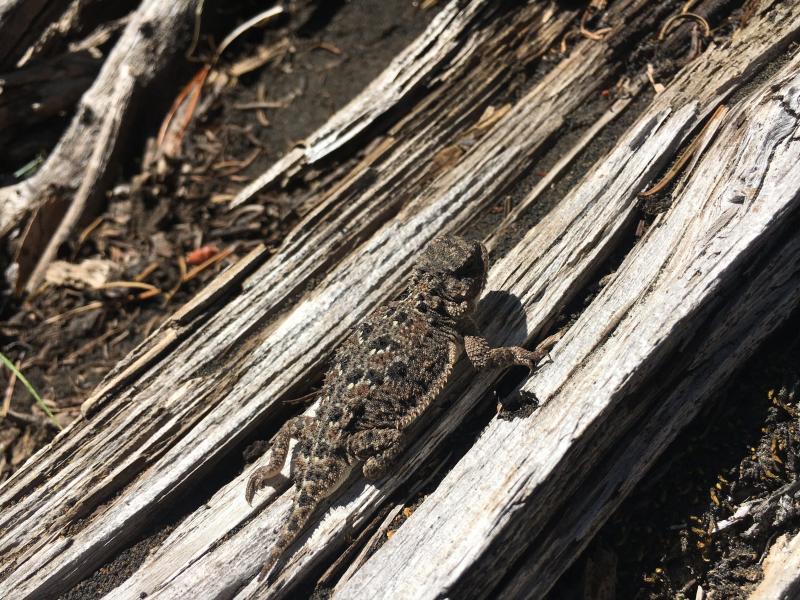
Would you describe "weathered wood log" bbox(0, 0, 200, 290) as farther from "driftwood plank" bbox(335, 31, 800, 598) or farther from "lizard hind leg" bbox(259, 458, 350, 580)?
"driftwood plank" bbox(335, 31, 800, 598)

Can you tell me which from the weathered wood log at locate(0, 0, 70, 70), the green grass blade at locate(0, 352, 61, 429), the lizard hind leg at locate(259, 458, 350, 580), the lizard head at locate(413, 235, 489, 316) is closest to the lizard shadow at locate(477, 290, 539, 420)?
the lizard head at locate(413, 235, 489, 316)

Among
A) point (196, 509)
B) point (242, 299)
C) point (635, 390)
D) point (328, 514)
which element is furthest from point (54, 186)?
point (635, 390)

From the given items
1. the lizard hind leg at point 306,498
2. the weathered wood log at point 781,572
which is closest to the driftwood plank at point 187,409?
the lizard hind leg at point 306,498

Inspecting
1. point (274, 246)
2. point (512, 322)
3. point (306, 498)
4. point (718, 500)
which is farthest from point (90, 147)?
point (718, 500)

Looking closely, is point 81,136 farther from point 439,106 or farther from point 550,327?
point 550,327

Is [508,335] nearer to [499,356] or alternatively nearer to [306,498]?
[499,356]
